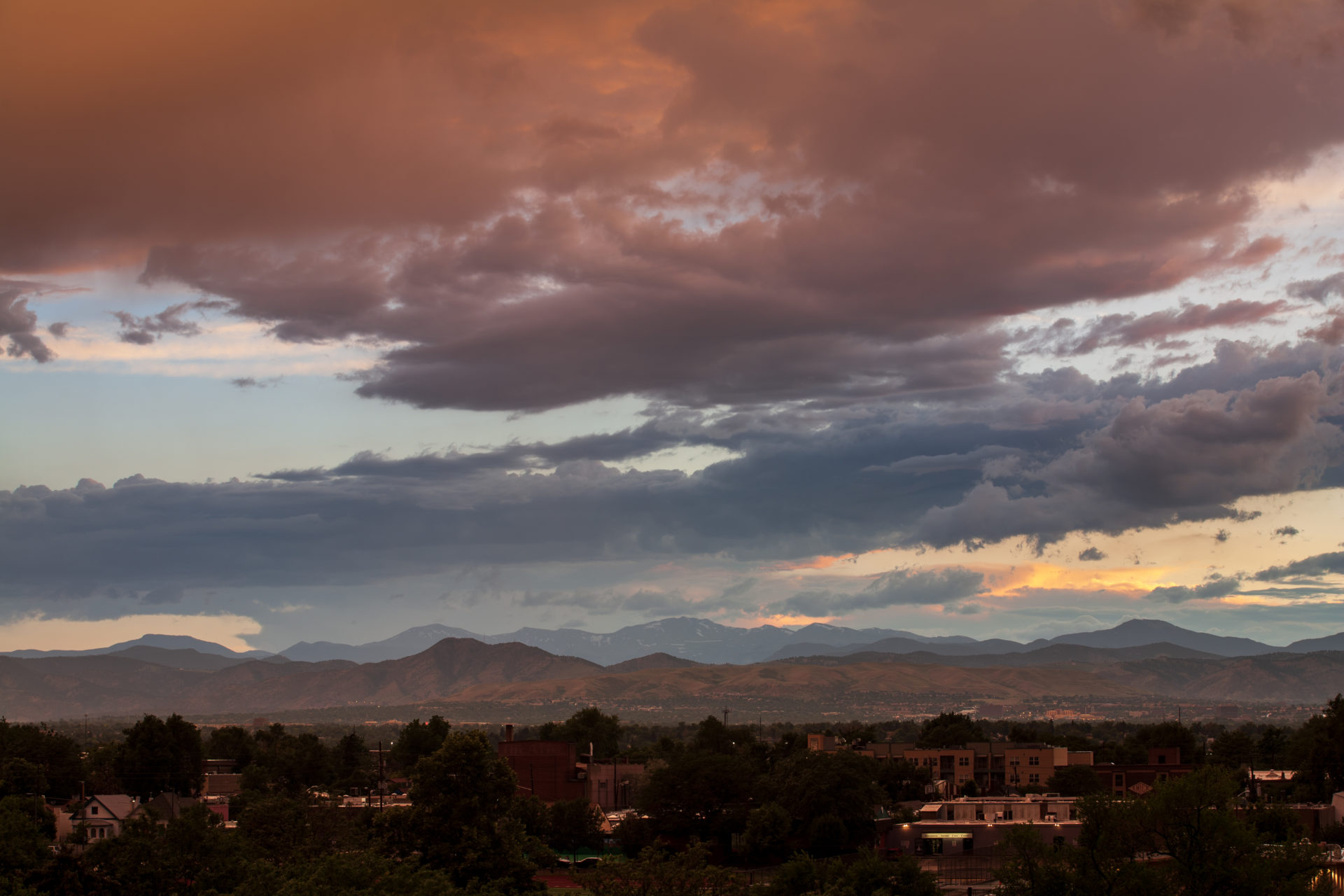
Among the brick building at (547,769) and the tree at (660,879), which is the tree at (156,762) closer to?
the brick building at (547,769)

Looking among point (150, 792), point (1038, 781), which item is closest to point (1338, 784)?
point (1038, 781)

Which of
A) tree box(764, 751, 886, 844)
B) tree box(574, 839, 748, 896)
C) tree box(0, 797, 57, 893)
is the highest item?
tree box(0, 797, 57, 893)

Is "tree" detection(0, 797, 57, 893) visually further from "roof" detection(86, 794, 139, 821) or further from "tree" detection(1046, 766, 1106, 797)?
"tree" detection(1046, 766, 1106, 797)

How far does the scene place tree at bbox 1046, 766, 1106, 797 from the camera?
6373 inches

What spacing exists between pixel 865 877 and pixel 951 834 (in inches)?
2104

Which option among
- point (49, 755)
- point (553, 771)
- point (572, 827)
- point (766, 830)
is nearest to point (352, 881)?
point (766, 830)

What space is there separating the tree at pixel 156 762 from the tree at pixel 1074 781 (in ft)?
379

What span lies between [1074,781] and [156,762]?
405 ft

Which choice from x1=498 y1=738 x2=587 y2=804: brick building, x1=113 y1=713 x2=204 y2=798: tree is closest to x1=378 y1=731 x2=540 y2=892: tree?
x1=498 y1=738 x2=587 y2=804: brick building

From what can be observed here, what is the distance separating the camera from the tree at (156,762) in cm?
17025

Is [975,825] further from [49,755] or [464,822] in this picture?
[49,755]

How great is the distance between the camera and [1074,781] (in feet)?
539

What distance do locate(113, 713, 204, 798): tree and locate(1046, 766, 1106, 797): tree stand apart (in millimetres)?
115629

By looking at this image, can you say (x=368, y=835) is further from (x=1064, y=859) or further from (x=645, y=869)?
(x=1064, y=859)
